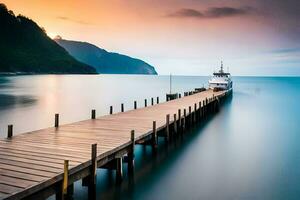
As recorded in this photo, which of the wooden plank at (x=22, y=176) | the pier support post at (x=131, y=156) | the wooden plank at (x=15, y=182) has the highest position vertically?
the wooden plank at (x=22, y=176)

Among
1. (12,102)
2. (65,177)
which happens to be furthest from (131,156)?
(12,102)

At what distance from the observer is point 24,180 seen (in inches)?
305

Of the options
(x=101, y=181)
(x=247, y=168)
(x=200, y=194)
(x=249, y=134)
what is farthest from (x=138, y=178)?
(x=249, y=134)

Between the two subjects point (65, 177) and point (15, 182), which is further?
point (65, 177)

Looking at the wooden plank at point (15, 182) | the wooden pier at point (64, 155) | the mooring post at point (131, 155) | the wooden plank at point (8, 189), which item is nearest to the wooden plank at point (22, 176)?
the wooden pier at point (64, 155)

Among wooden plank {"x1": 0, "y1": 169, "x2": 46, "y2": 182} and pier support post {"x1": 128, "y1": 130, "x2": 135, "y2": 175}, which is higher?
wooden plank {"x1": 0, "y1": 169, "x2": 46, "y2": 182}

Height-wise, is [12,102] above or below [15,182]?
below

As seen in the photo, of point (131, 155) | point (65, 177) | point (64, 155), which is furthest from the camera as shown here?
point (131, 155)

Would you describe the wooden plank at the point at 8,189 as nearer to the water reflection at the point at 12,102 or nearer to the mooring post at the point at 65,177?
the mooring post at the point at 65,177

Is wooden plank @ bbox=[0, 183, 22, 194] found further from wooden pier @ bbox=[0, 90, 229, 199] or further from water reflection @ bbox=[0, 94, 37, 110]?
water reflection @ bbox=[0, 94, 37, 110]

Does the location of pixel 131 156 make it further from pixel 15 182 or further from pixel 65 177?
pixel 15 182

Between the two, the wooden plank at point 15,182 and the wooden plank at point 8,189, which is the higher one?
the wooden plank at point 15,182

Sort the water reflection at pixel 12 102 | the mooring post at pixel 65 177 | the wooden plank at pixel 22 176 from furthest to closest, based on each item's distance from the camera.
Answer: the water reflection at pixel 12 102
the mooring post at pixel 65 177
the wooden plank at pixel 22 176

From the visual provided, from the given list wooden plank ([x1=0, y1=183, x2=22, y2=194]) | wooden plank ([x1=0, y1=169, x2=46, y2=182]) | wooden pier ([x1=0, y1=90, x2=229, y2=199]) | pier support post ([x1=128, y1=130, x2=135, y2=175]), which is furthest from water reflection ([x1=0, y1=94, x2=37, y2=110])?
wooden plank ([x1=0, y1=183, x2=22, y2=194])
